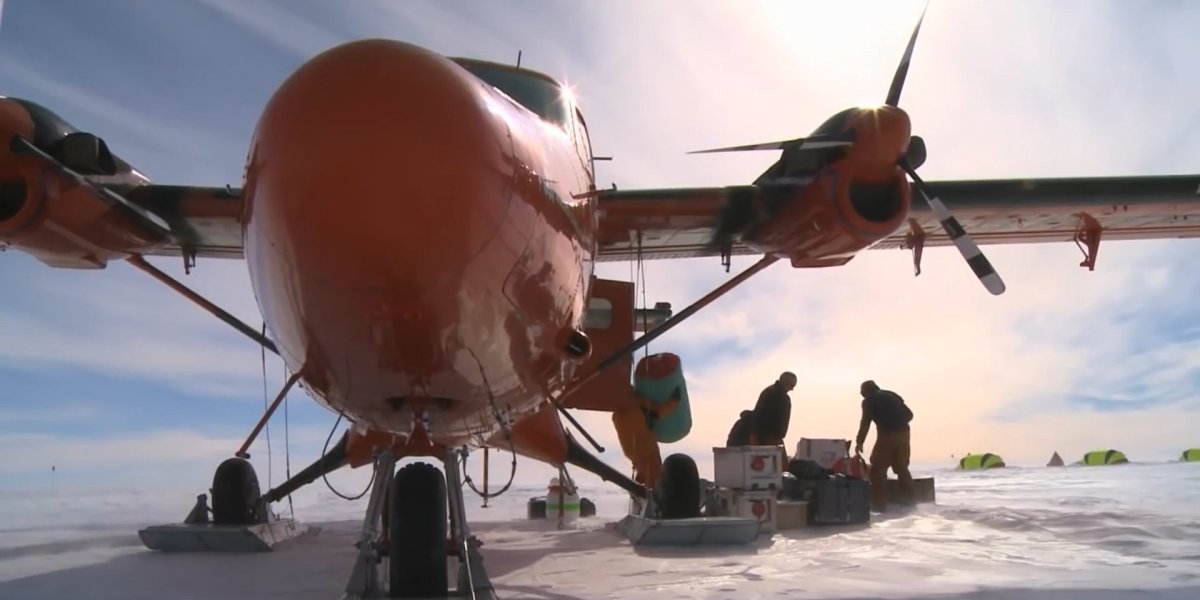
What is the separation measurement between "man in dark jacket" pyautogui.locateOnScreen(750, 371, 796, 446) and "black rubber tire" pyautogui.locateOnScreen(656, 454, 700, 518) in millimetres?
2714

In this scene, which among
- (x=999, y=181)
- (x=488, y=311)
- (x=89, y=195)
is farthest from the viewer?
(x=999, y=181)

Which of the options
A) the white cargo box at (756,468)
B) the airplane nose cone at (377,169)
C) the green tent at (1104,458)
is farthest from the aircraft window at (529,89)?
the green tent at (1104,458)

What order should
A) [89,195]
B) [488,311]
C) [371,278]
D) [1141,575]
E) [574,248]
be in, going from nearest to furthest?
[371,278] < [488,311] < [574,248] < [1141,575] < [89,195]

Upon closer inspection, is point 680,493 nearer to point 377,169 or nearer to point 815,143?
point 815,143

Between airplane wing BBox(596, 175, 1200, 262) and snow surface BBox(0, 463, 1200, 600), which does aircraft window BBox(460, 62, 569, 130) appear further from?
snow surface BBox(0, 463, 1200, 600)

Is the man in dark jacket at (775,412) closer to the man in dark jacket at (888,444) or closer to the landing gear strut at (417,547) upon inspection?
the man in dark jacket at (888,444)

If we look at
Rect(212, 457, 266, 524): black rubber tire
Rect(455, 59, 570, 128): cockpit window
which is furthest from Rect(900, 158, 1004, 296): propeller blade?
Rect(212, 457, 266, 524): black rubber tire

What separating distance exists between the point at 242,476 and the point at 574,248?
628cm

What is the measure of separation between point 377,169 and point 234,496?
7108mm

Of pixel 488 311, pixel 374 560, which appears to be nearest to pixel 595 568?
pixel 374 560

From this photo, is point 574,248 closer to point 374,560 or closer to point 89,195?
point 374,560

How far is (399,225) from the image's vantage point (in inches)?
122

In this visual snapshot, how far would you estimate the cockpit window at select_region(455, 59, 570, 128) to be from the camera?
517 centimetres

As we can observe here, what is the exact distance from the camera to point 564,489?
11375 mm
